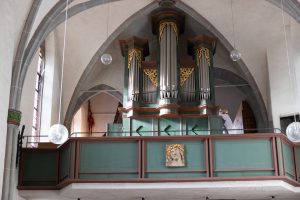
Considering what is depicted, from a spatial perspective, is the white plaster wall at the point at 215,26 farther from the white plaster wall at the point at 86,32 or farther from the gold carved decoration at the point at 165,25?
the gold carved decoration at the point at 165,25

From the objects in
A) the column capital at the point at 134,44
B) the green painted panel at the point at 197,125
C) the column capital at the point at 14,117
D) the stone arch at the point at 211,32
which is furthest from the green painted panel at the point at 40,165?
the column capital at the point at 134,44

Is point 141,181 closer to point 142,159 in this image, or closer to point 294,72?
point 142,159

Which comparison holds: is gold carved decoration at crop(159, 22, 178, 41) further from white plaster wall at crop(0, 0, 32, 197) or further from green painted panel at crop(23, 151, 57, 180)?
white plaster wall at crop(0, 0, 32, 197)

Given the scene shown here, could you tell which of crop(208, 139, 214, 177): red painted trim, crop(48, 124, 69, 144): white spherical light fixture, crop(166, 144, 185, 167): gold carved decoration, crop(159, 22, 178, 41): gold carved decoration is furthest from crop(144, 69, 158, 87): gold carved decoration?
crop(48, 124, 69, 144): white spherical light fixture

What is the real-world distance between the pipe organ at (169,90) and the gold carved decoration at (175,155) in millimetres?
2444

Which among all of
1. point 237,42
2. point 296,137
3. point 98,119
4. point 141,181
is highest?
point 237,42

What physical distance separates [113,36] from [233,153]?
6.87m

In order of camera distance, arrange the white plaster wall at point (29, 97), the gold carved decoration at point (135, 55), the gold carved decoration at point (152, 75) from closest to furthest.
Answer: the white plaster wall at point (29, 97)
the gold carved decoration at point (152, 75)
the gold carved decoration at point (135, 55)

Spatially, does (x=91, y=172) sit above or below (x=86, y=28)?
below

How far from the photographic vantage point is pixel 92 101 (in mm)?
25719

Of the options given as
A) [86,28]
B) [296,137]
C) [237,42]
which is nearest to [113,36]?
[86,28]

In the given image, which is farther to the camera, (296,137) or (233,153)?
(233,153)

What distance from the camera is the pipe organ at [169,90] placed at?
17.5 meters

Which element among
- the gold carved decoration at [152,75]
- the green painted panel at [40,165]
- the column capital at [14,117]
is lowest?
the green painted panel at [40,165]
